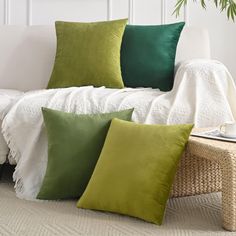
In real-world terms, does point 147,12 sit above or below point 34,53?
above

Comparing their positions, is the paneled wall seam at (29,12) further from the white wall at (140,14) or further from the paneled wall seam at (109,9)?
the paneled wall seam at (109,9)

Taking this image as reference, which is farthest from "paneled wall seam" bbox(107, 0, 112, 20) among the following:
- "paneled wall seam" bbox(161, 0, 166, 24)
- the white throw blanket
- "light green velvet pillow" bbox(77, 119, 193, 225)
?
"light green velvet pillow" bbox(77, 119, 193, 225)

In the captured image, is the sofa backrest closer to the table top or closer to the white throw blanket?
the white throw blanket

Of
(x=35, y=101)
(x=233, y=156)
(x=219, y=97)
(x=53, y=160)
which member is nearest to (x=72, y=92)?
(x=35, y=101)

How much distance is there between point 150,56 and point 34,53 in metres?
0.85

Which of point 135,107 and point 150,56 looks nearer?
point 135,107

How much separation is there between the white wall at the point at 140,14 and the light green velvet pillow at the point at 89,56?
738mm

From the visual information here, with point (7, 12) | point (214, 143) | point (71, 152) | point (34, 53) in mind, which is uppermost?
point (7, 12)

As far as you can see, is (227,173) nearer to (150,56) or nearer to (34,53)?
(150,56)

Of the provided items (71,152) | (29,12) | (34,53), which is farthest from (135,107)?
(29,12)

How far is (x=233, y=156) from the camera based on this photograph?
1.62 m

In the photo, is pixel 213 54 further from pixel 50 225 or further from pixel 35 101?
pixel 50 225

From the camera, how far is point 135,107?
7.16ft

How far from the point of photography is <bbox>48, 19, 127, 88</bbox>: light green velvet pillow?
2750 millimetres
